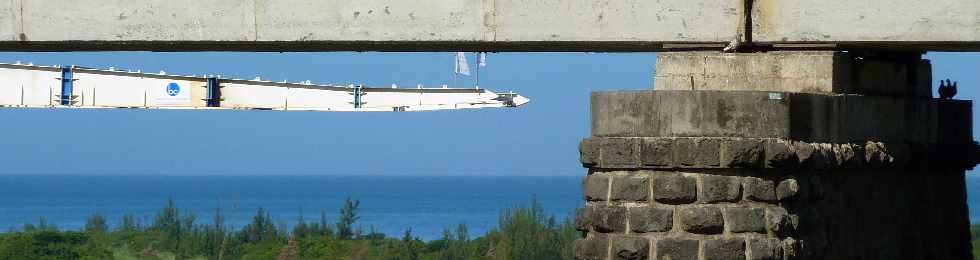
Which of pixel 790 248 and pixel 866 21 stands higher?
pixel 866 21

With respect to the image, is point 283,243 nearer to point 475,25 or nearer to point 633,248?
point 475,25

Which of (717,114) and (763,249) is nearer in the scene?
(763,249)

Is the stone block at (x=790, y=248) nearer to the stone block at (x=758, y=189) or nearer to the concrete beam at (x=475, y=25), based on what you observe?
the stone block at (x=758, y=189)

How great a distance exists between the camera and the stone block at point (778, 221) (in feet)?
41.7

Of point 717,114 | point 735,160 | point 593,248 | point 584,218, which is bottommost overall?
point 593,248

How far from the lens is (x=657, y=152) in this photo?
12.7m

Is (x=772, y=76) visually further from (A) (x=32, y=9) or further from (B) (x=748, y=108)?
(A) (x=32, y=9)

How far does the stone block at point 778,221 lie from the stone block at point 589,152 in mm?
1099

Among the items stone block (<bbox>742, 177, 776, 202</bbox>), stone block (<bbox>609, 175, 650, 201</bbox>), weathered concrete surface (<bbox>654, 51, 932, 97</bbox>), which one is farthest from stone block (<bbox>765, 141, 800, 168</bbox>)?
weathered concrete surface (<bbox>654, 51, 932, 97</bbox>)

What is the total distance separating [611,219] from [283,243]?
87.9ft

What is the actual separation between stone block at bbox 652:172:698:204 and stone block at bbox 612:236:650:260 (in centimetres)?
28

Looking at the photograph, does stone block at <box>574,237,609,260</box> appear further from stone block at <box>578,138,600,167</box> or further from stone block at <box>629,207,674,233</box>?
stone block at <box>578,138,600,167</box>

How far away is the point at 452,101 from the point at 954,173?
7.18 m

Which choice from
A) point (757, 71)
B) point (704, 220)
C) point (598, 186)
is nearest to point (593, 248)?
point (598, 186)
